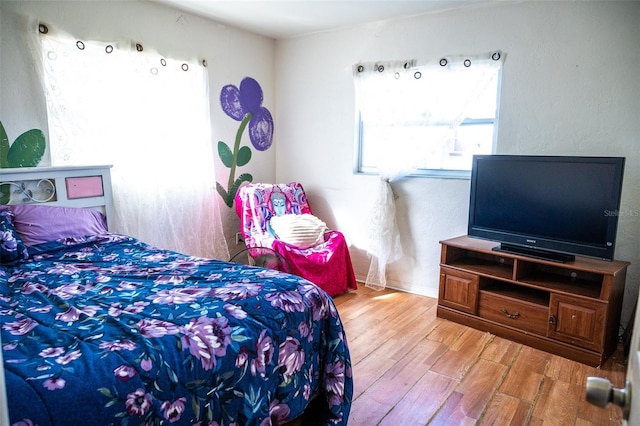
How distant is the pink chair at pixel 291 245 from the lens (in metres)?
3.41

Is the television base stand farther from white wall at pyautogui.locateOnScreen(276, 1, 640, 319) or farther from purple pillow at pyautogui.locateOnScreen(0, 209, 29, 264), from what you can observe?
purple pillow at pyautogui.locateOnScreen(0, 209, 29, 264)

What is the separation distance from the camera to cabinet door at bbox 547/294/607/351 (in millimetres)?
2429

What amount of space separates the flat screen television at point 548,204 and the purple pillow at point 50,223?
2.68 meters

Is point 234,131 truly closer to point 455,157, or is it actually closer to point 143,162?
point 143,162

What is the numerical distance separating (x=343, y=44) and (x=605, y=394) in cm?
376

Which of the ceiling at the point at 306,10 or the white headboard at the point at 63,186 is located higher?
the ceiling at the point at 306,10

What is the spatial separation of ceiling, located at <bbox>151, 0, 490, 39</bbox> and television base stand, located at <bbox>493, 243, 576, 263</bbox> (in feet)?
6.16

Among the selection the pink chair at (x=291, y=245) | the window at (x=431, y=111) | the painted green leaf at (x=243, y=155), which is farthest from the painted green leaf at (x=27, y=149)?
the window at (x=431, y=111)

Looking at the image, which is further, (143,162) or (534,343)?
(143,162)

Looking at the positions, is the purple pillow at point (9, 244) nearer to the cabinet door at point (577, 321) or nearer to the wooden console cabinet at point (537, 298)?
the wooden console cabinet at point (537, 298)

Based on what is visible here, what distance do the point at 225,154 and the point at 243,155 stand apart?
9.0 inches

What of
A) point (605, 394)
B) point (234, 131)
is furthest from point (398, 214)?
point (605, 394)

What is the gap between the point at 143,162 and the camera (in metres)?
3.20

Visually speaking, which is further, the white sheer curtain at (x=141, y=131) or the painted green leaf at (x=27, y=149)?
the white sheer curtain at (x=141, y=131)
